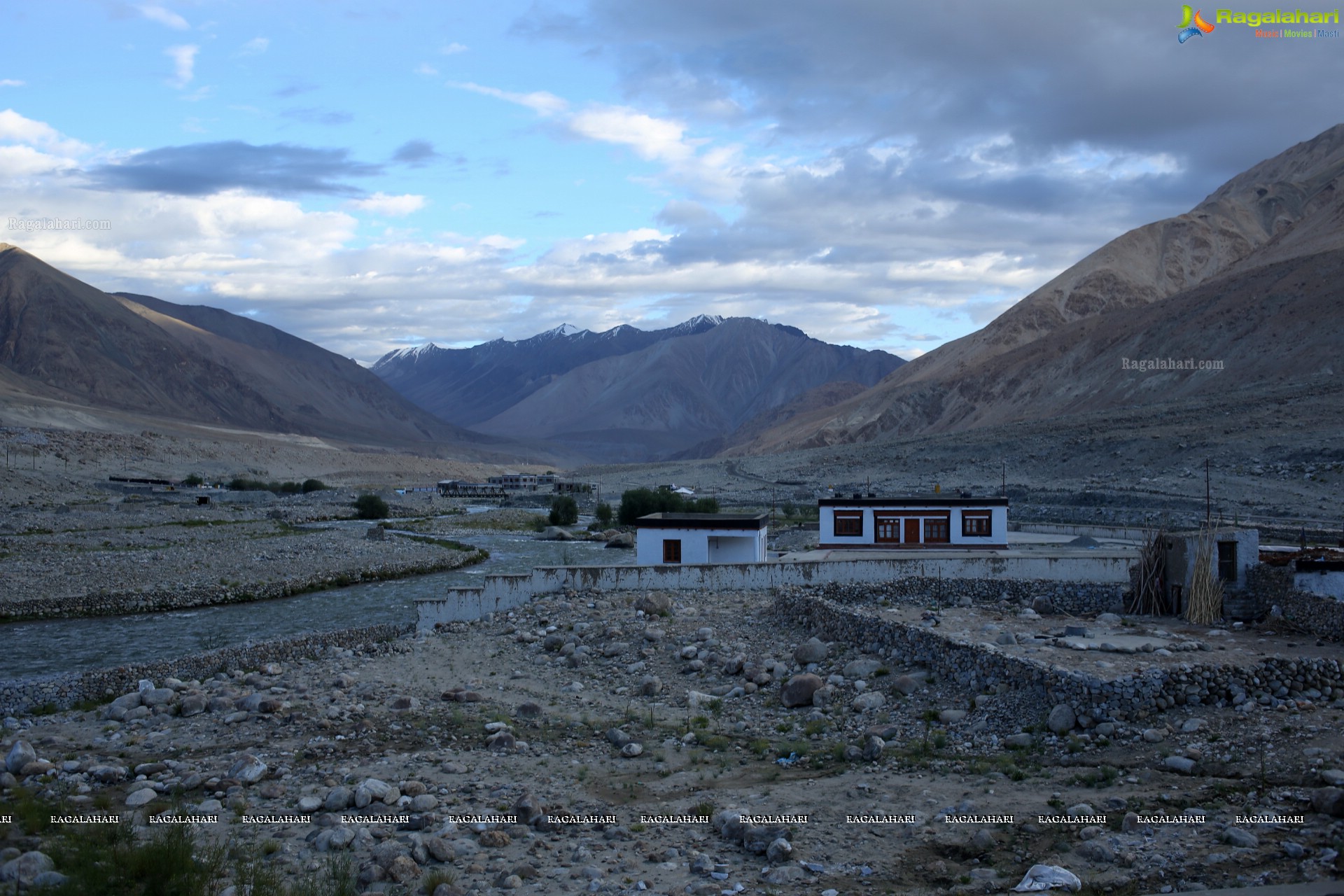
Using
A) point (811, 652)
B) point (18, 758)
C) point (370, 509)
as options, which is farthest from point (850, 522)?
point (370, 509)

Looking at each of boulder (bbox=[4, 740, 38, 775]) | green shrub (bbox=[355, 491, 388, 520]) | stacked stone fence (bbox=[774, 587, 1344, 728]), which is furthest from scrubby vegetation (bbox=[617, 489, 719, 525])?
boulder (bbox=[4, 740, 38, 775])

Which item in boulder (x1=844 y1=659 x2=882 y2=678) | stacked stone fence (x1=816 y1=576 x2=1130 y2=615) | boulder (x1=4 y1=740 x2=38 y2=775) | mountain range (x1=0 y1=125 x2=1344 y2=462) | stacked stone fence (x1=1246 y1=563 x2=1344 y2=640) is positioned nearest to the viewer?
boulder (x1=4 y1=740 x2=38 y2=775)

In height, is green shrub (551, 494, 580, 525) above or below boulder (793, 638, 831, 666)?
below

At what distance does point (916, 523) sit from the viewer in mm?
27750

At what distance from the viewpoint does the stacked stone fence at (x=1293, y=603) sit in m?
14.9

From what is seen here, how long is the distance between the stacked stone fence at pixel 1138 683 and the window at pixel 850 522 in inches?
580

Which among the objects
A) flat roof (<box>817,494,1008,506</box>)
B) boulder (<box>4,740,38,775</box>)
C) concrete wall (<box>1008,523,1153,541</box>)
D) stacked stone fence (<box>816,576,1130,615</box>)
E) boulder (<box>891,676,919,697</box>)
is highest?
flat roof (<box>817,494,1008,506</box>)

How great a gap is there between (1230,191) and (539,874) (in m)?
184

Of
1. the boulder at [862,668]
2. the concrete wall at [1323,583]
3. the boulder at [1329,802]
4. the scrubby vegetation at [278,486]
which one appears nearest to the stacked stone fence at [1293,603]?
the concrete wall at [1323,583]

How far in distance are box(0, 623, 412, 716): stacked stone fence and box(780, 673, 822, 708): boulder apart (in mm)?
8782

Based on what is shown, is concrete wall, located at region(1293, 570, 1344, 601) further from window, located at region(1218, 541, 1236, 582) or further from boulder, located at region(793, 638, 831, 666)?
boulder, located at region(793, 638, 831, 666)

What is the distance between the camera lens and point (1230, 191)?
16275cm

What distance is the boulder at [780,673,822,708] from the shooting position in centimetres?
1341

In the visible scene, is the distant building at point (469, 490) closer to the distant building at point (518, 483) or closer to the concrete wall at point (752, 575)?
the distant building at point (518, 483)
